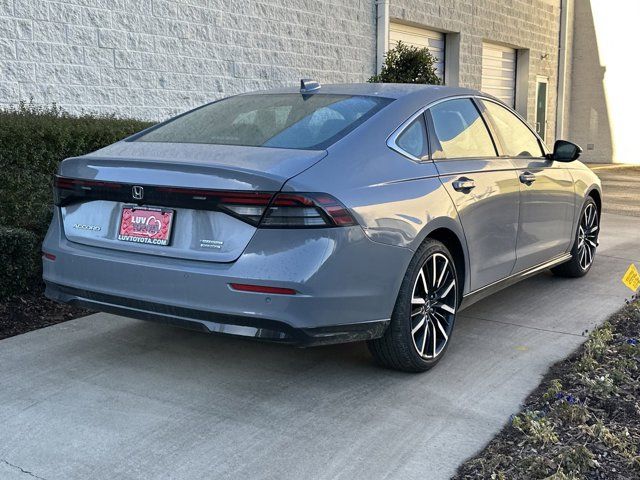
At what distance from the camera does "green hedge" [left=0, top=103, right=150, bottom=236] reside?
5.58m

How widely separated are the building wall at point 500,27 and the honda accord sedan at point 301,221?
350 inches

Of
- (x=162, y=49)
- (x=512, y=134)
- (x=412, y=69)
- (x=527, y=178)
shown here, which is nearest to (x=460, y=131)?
(x=527, y=178)

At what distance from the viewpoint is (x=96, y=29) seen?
26.3 ft

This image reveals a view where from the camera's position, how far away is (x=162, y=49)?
883 centimetres

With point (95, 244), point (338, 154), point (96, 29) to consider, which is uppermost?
point (96, 29)

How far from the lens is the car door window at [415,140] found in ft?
13.7

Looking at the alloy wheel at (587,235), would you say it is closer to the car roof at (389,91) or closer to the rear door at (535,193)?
the rear door at (535,193)

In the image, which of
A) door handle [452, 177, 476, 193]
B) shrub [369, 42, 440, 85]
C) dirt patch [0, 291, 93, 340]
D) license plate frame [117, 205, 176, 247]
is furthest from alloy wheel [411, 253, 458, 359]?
shrub [369, 42, 440, 85]

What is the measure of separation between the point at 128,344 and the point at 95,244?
3.20ft

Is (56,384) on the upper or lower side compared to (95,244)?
lower

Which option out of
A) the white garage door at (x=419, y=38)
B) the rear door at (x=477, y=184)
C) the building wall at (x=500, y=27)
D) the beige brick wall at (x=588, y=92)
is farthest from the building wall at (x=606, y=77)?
the rear door at (x=477, y=184)

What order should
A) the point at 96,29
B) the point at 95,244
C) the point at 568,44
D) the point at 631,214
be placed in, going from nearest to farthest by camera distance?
the point at 95,244 → the point at 96,29 → the point at 631,214 → the point at 568,44

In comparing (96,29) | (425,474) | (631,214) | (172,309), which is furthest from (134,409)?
(631,214)

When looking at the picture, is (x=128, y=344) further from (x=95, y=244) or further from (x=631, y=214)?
(x=631, y=214)
